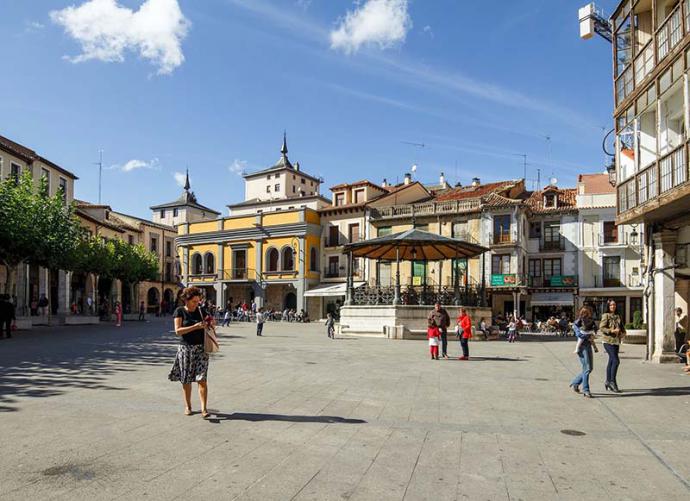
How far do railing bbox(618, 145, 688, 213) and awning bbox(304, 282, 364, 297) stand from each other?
25.0 m

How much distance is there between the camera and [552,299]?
130 feet

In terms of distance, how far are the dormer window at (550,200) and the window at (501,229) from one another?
4.64 m

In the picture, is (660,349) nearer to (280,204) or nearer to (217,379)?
(217,379)

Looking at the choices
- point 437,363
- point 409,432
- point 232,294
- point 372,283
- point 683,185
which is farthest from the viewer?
point 232,294

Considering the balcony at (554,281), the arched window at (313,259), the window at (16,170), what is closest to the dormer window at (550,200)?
the balcony at (554,281)

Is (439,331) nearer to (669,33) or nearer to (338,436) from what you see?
(669,33)

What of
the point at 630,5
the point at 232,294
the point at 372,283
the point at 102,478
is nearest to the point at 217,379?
the point at 102,478

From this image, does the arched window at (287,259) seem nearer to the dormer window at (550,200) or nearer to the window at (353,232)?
the window at (353,232)

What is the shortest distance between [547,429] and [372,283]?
119 ft

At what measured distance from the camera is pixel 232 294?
161 ft

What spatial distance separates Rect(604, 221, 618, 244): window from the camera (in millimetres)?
38906

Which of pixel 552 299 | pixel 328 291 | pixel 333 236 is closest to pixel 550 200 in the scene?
pixel 552 299

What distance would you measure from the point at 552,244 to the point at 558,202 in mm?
3499

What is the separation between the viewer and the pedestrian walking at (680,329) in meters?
14.4
